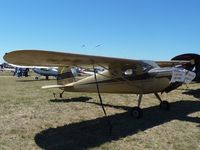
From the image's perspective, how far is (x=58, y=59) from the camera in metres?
9.83

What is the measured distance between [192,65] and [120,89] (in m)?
8.62

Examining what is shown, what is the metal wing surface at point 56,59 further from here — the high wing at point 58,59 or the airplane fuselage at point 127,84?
the airplane fuselage at point 127,84

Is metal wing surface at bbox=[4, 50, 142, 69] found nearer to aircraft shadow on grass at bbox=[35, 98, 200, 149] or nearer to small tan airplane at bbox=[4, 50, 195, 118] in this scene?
small tan airplane at bbox=[4, 50, 195, 118]

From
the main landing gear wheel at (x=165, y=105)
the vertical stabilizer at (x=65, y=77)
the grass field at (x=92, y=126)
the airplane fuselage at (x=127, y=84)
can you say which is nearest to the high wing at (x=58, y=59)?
the airplane fuselage at (x=127, y=84)

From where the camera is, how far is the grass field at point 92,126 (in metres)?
7.83

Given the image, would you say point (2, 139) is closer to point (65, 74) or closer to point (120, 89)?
point (120, 89)

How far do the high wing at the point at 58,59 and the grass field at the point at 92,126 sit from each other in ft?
6.01

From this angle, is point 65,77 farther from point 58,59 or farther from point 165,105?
point 58,59

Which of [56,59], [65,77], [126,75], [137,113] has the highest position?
[56,59]

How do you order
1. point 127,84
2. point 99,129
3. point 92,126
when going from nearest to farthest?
point 99,129
point 92,126
point 127,84

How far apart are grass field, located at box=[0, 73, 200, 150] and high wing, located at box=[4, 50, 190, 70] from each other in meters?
1.83

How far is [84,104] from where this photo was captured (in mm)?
13977

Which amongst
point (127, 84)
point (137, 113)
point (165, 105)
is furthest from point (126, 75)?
point (165, 105)

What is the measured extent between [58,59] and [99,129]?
8.02 ft
